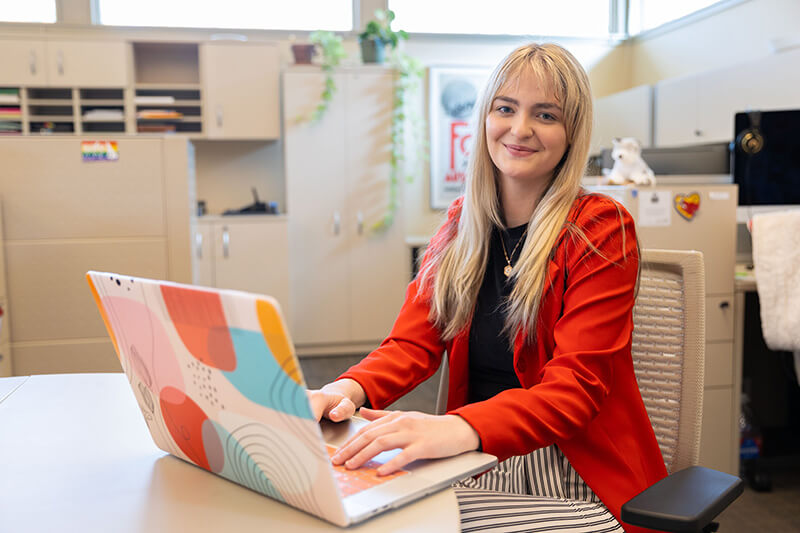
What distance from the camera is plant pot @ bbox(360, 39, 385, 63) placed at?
471 centimetres

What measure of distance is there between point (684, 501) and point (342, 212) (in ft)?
13.1

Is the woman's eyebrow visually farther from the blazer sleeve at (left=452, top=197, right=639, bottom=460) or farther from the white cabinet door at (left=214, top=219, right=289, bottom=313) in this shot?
the white cabinet door at (left=214, top=219, right=289, bottom=313)

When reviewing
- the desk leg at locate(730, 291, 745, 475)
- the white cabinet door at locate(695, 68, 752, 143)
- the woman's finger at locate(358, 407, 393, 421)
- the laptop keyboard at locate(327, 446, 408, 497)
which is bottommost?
the desk leg at locate(730, 291, 745, 475)

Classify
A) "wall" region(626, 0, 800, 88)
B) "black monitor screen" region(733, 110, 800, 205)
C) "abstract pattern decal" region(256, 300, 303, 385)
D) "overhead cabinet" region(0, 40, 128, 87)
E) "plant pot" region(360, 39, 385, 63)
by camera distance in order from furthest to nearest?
"plant pot" region(360, 39, 385, 63) → "overhead cabinet" region(0, 40, 128, 87) → "wall" region(626, 0, 800, 88) → "black monitor screen" region(733, 110, 800, 205) → "abstract pattern decal" region(256, 300, 303, 385)

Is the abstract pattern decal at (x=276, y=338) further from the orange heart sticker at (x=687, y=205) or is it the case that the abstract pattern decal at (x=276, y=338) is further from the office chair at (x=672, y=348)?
the orange heart sticker at (x=687, y=205)

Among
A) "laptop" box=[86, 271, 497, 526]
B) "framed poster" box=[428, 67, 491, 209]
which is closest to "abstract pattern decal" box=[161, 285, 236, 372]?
"laptop" box=[86, 271, 497, 526]

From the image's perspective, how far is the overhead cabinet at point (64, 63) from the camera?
4.34 m

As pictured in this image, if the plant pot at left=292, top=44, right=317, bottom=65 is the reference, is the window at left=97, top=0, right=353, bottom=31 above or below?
above

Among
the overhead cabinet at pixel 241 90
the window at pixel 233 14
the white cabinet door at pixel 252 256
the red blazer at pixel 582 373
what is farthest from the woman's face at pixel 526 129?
the window at pixel 233 14

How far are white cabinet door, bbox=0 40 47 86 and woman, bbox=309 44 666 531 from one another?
397 cm

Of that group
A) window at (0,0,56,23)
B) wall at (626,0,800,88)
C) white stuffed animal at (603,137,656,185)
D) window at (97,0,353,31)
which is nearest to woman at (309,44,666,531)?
white stuffed animal at (603,137,656,185)

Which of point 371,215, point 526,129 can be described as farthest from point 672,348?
point 371,215

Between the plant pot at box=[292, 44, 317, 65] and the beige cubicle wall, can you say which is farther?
the plant pot at box=[292, 44, 317, 65]

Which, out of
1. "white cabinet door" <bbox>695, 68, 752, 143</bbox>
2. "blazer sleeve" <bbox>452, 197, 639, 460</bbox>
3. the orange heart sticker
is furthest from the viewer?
"white cabinet door" <bbox>695, 68, 752, 143</bbox>
